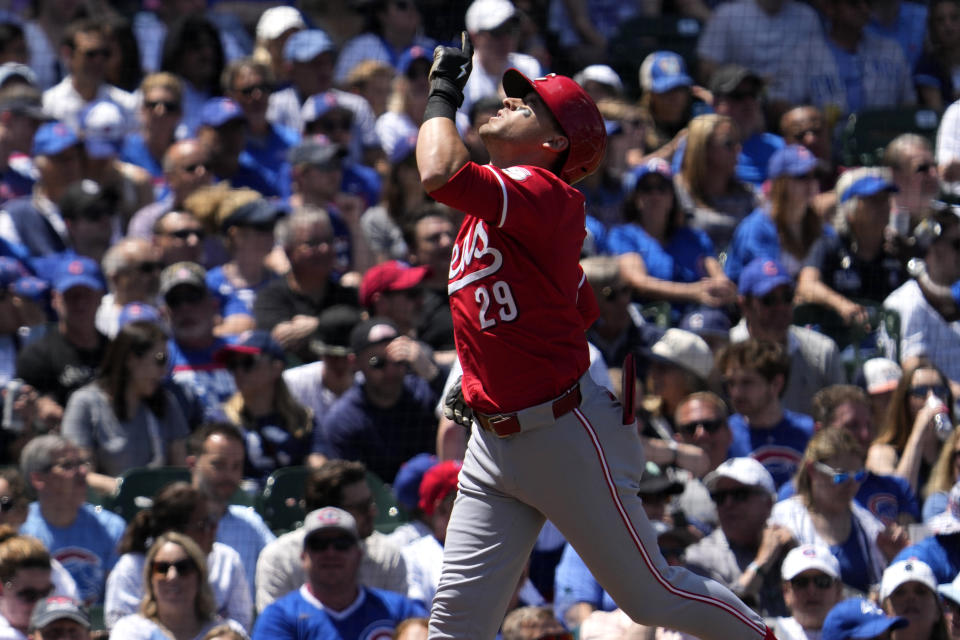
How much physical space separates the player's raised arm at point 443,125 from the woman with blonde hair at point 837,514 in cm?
285

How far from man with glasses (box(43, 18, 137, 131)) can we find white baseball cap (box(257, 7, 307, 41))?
3.11ft

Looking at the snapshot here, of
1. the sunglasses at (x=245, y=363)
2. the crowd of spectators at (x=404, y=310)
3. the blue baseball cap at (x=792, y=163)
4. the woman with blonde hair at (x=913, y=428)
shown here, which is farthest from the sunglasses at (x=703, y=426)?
the blue baseball cap at (x=792, y=163)

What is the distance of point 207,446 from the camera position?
6059mm

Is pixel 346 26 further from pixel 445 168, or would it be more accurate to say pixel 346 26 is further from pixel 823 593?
pixel 445 168

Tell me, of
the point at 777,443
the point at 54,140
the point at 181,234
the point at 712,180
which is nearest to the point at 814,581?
the point at 777,443

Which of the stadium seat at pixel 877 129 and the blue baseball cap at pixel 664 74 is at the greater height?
the blue baseball cap at pixel 664 74

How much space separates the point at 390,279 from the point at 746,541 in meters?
1.90

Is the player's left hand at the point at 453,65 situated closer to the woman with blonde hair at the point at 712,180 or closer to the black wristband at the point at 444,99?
the black wristband at the point at 444,99

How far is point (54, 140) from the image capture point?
25.3 ft

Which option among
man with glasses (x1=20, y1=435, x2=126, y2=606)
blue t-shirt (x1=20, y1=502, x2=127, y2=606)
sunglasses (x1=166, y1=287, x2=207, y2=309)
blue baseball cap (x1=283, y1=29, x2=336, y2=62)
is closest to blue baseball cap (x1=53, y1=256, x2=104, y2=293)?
sunglasses (x1=166, y1=287, x2=207, y2=309)

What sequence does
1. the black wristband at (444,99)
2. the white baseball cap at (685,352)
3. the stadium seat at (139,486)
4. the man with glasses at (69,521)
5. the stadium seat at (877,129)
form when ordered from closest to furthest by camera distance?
the black wristband at (444,99), the man with glasses at (69,521), the stadium seat at (139,486), the white baseball cap at (685,352), the stadium seat at (877,129)

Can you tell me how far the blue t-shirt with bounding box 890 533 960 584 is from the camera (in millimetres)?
5645

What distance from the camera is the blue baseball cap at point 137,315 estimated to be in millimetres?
6590

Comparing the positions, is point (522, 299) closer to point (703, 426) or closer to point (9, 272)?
point (703, 426)
